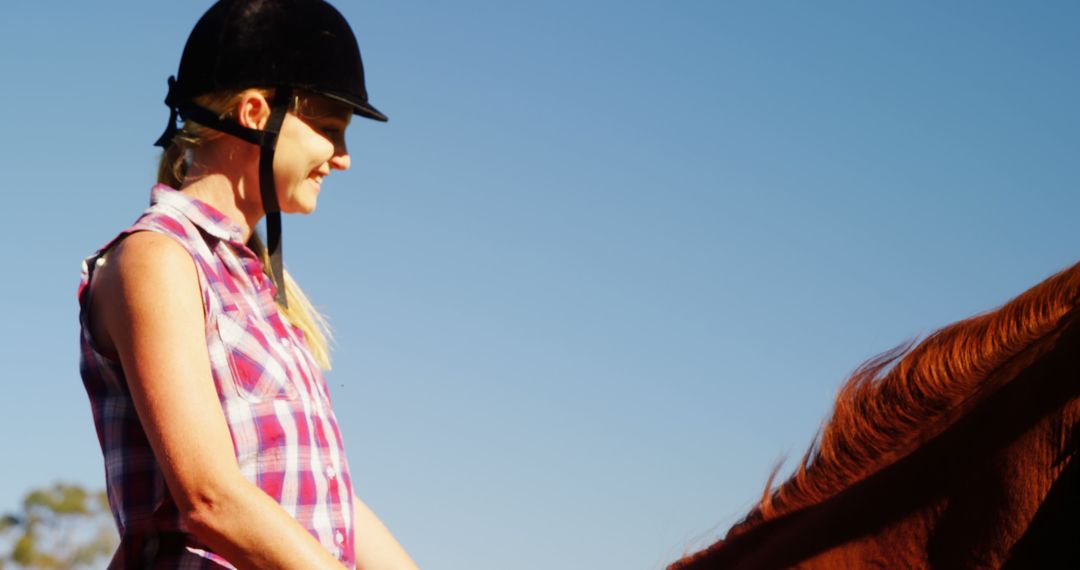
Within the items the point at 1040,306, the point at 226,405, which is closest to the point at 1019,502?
the point at 1040,306

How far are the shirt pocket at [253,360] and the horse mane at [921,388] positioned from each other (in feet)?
3.58

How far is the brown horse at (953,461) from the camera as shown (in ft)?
6.13

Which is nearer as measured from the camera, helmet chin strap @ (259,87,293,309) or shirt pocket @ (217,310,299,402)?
shirt pocket @ (217,310,299,402)

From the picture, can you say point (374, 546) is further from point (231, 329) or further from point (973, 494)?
point (973, 494)

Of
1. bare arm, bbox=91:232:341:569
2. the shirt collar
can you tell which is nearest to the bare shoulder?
bare arm, bbox=91:232:341:569

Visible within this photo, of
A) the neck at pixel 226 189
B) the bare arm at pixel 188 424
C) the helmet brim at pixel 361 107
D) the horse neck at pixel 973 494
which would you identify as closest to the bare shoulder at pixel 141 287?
the bare arm at pixel 188 424

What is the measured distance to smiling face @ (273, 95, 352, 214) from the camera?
7.01ft

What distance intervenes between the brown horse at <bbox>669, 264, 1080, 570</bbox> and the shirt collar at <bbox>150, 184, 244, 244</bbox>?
1.25 metres

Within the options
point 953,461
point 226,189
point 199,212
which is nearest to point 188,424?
point 199,212

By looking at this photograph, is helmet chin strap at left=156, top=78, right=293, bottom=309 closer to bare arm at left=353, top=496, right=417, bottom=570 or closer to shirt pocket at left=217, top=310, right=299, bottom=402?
shirt pocket at left=217, top=310, right=299, bottom=402

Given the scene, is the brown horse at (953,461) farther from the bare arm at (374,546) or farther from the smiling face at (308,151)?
the smiling face at (308,151)

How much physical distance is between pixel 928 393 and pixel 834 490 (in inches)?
11.0

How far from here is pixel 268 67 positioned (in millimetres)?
2189

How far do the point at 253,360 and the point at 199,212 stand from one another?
0.31 m
